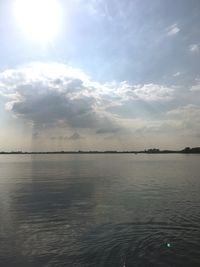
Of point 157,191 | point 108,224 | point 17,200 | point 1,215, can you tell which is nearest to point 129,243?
point 108,224

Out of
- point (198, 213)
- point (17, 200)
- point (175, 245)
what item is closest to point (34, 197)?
point (17, 200)

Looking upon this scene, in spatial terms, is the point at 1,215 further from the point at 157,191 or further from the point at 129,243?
the point at 157,191

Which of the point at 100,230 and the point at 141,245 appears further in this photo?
the point at 100,230

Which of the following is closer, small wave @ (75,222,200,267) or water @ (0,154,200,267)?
small wave @ (75,222,200,267)

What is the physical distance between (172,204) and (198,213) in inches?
194

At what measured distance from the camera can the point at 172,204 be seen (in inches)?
1247

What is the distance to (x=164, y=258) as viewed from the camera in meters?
16.5

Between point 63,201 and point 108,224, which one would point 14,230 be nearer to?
point 108,224

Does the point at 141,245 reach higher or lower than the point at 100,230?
lower

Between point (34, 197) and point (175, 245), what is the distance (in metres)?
23.2

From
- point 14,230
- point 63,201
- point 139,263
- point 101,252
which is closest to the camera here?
point 139,263

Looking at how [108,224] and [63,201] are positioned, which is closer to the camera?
[108,224]

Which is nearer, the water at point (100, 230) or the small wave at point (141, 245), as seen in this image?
the small wave at point (141, 245)

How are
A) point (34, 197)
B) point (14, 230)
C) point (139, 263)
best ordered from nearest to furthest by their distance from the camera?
point (139, 263), point (14, 230), point (34, 197)
